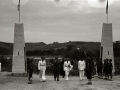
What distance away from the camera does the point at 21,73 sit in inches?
872

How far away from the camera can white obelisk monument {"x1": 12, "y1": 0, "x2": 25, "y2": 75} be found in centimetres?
2214

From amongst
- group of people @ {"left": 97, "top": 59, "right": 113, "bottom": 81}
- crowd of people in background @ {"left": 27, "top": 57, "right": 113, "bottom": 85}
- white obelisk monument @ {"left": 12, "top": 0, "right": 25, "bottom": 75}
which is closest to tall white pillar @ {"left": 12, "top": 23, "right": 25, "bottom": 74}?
white obelisk monument @ {"left": 12, "top": 0, "right": 25, "bottom": 75}

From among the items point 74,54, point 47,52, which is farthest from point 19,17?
point 47,52

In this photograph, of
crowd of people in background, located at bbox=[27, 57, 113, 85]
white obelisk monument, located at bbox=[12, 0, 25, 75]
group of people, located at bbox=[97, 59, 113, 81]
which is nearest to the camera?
crowd of people in background, located at bbox=[27, 57, 113, 85]

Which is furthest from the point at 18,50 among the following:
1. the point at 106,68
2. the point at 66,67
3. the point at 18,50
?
the point at 106,68

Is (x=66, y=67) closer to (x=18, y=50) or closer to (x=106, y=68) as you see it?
(x=106, y=68)

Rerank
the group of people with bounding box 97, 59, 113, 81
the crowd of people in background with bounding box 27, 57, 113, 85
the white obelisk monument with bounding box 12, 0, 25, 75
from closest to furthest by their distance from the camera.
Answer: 1. the crowd of people in background with bounding box 27, 57, 113, 85
2. the group of people with bounding box 97, 59, 113, 81
3. the white obelisk monument with bounding box 12, 0, 25, 75

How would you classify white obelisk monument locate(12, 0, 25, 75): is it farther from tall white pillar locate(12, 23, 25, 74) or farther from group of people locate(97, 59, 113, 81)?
group of people locate(97, 59, 113, 81)

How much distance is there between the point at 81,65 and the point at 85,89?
513 centimetres

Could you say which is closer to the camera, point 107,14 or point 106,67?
point 106,67

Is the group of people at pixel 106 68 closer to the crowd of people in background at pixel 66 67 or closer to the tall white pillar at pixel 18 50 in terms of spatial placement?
the crowd of people in background at pixel 66 67

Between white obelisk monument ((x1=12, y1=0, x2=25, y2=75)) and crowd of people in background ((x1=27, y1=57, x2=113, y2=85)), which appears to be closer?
crowd of people in background ((x1=27, y1=57, x2=113, y2=85))

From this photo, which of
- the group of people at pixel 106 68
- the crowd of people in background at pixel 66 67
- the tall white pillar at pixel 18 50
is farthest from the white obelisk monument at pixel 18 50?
the group of people at pixel 106 68

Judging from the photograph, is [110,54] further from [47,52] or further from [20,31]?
[47,52]
